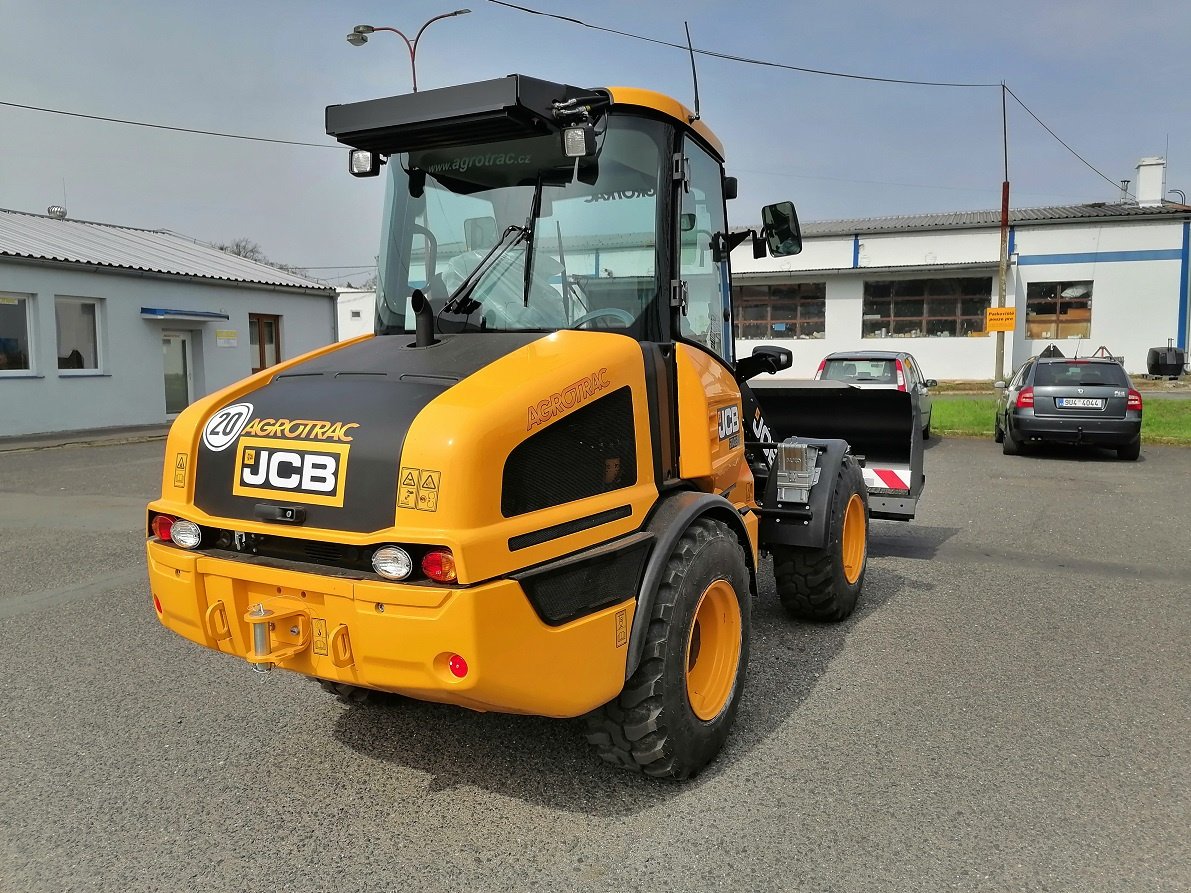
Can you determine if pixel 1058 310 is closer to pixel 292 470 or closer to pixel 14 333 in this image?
pixel 14 333

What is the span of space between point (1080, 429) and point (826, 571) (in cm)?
965

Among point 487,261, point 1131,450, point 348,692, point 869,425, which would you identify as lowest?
point 348,692

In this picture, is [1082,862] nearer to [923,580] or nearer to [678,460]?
[678,460]

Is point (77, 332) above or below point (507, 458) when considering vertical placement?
above

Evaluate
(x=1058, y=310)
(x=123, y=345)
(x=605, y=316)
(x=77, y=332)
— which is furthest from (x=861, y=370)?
(x=1058, y=310)

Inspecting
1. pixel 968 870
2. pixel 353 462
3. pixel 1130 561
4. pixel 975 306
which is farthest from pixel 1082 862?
pixel 975 306

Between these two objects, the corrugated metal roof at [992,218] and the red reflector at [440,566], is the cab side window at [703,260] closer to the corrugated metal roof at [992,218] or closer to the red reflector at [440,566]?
the red reflector at [440,566]

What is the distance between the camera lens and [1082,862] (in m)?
2.88

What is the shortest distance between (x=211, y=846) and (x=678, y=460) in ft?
7.06

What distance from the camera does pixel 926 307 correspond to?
97.8 ft

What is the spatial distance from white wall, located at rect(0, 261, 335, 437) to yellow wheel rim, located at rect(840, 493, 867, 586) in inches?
657

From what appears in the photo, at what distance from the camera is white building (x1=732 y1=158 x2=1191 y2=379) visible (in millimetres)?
27078

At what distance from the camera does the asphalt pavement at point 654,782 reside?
2.87 metres

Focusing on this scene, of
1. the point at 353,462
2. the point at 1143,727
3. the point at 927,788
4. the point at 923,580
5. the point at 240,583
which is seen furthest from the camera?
the point at 923,580
